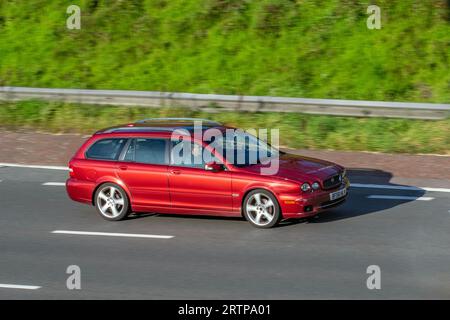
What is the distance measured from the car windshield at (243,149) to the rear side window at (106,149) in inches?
67.6

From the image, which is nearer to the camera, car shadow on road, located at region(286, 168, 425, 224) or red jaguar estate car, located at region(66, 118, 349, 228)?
red jaguar estate car, located at region(66, 118, 349, 228)

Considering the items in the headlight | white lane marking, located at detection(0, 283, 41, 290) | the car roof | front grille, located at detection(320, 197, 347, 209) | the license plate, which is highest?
the car roof

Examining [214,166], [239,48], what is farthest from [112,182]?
[239,48]

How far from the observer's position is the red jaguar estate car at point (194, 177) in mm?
13484

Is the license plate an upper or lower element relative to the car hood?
lower


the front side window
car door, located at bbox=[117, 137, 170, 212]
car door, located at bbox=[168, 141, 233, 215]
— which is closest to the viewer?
car door, located at bbox=[168, 141, 233, 215]

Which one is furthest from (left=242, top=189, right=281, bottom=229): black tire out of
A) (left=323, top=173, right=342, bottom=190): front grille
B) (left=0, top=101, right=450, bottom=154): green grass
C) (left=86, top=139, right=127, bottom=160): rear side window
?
(left=0, top=101, right=450, bottom=154): green grass

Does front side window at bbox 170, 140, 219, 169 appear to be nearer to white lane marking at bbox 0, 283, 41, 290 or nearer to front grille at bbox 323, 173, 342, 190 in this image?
front grille at bbox 323, 173, 342, 190

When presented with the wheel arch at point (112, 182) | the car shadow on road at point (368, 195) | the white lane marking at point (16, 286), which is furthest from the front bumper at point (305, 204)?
the white lane marking at point (16, 286)

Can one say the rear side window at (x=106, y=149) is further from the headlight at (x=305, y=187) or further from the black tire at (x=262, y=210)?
the headlight at (x=305, y=187)

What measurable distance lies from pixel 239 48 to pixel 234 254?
37.1 feet

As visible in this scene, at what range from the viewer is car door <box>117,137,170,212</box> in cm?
1424

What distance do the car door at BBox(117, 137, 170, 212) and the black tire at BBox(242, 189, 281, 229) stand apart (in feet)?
4.48

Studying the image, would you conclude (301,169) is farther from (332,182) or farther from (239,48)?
(239,48)
